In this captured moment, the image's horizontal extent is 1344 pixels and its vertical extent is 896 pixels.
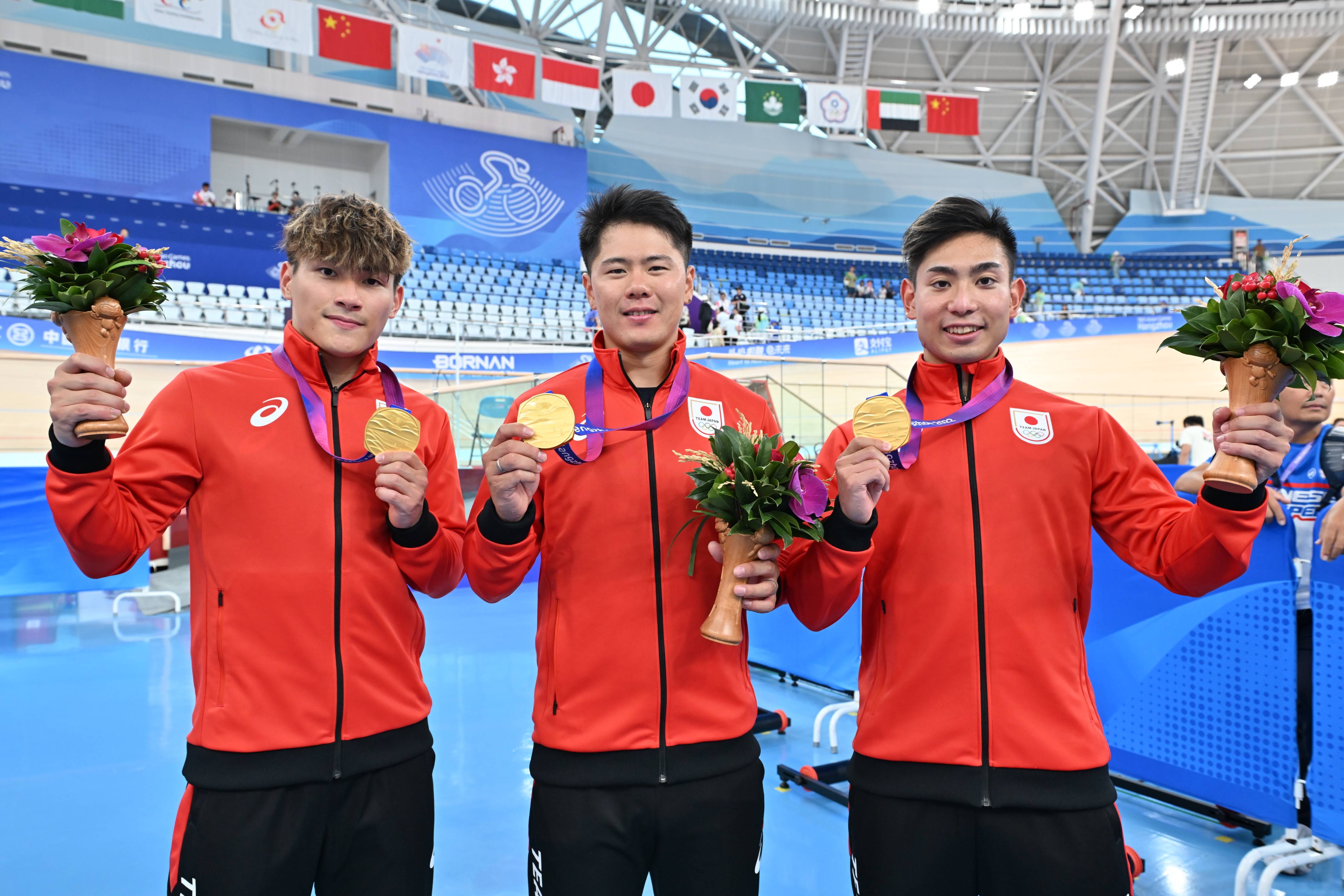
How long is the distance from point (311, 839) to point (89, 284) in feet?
3.69

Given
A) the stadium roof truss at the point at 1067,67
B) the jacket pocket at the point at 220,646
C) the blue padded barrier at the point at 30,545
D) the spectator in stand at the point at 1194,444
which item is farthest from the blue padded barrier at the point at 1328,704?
the stadium roof truss at the point at 1067,67

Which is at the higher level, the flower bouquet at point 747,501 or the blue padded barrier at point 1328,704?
the flower bouquet at point 747,501

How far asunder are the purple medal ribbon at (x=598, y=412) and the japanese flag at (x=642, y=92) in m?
19.6

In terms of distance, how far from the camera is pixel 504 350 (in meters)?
13.8

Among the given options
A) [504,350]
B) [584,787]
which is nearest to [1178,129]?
[504,350]

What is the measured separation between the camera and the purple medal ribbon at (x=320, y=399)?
179cm

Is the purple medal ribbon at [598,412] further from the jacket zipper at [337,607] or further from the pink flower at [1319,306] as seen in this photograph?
the pink flower at [1319,306]

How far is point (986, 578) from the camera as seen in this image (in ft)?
5.59

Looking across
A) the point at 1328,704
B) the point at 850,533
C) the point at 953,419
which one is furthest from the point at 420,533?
the point at 1328,704

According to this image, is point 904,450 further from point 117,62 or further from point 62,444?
point 117,62

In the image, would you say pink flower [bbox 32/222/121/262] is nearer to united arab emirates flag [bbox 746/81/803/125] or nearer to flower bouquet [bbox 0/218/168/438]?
flower bouquet [bbox 0/218/168/438]

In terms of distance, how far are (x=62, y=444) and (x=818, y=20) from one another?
26.4 metres

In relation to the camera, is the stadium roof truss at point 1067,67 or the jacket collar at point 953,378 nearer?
the jacket collar at point 953,378

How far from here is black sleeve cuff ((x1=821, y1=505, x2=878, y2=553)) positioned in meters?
1.59
